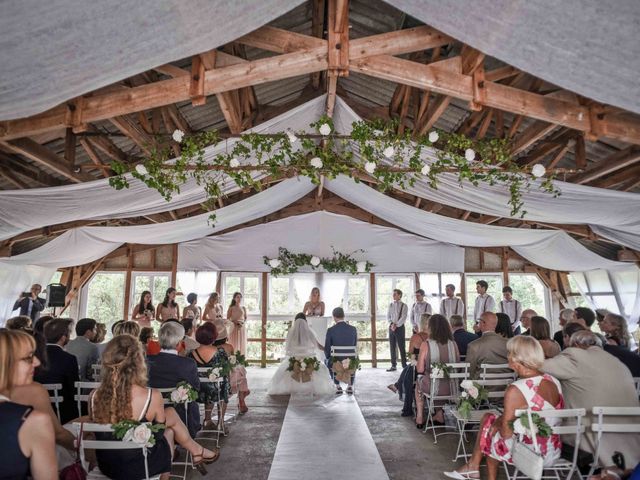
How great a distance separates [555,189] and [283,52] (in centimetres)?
327

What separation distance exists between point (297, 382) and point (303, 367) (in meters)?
0.32

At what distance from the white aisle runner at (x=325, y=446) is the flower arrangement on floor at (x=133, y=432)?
5.14ft

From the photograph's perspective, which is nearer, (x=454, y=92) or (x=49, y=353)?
(x=49, y=353)

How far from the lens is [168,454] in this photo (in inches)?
117

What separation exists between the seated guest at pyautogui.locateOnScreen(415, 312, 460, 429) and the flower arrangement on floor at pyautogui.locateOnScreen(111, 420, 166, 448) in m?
3.26

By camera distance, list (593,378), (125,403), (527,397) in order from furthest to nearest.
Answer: (593,378)
(527,397)
(125,403)

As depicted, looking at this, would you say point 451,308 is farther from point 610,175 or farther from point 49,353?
point 49,353

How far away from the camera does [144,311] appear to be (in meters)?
8.41

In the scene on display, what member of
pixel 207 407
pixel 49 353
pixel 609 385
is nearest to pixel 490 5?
pixel 609 385

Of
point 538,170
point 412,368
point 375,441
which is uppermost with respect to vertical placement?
point 538,170

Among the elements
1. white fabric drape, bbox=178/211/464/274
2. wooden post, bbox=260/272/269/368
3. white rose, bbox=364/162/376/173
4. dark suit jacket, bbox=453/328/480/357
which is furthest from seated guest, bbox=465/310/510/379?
wooden post, bbox=260/272/269/368

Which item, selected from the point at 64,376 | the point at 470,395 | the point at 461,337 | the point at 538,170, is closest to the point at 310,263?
the point at 461,337

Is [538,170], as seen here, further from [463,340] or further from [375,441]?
[375,441]

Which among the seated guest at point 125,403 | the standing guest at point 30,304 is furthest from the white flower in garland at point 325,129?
the standing guest at point 30,304
